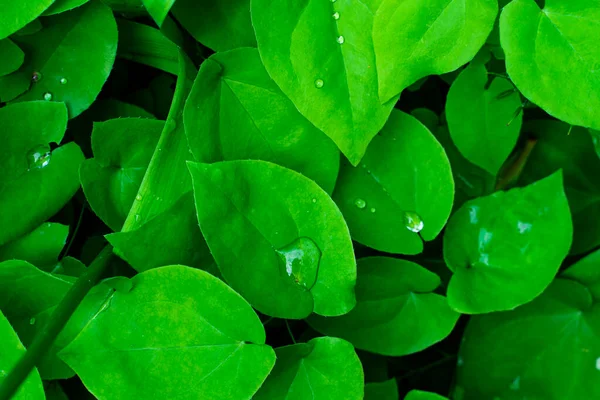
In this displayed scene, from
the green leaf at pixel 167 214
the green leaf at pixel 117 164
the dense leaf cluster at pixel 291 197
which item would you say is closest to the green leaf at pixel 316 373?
the dense leaf cluster at pixel 291 197

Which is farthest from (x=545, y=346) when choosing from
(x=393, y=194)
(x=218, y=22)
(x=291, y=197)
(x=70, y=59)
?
(x=70, y=59)

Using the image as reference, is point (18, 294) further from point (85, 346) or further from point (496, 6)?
point (496, 6)

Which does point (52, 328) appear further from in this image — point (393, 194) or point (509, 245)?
point (509, 245)

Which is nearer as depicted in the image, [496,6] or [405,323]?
[496,6]

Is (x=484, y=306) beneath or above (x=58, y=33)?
beneath

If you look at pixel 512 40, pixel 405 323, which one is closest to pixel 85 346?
pixel 405 323

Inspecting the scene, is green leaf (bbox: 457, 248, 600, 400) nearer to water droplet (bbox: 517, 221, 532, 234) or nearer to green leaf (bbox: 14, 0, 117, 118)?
water droplet (bbox: 517, 221, 532, 234)

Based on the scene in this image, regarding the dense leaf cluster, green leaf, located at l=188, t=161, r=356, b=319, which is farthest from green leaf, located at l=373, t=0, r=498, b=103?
green leaf, located at l=188, t=161, r=356, b=319
